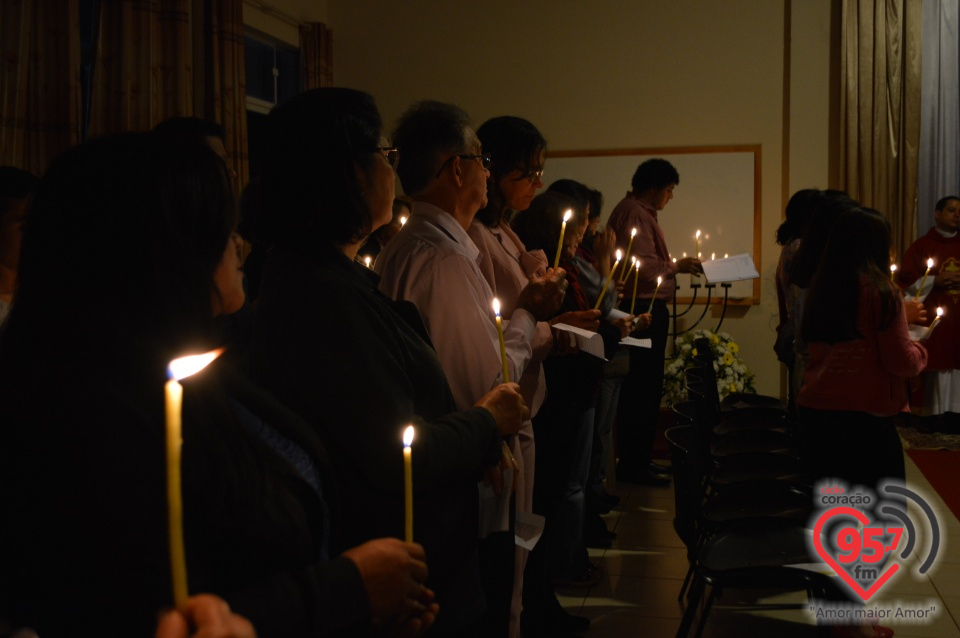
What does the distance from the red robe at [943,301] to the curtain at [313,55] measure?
4.79 metres

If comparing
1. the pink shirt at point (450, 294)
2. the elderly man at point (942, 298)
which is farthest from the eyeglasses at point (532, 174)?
the elderly man at point (942, 298)

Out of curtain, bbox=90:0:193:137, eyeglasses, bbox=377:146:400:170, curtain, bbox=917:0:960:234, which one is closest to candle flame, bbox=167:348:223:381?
eyeglasses, bbox=377:146:400:170

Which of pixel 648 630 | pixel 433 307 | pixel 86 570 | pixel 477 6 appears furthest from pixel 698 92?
pixel 86 570

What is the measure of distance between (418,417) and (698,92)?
570cm

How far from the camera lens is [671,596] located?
9.98ft

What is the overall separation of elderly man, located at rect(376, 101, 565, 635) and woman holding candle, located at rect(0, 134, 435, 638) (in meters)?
0.72

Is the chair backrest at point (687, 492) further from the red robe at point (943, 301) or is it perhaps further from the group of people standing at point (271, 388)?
the red robe at point (943, 301)

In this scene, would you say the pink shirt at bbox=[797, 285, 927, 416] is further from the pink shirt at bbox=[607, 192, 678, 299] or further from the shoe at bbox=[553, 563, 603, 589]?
the pink shirt at bbox=[607, 192, 678, 299]

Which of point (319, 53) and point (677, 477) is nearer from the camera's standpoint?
point (677, 477)

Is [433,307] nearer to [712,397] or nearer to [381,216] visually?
[381,216]

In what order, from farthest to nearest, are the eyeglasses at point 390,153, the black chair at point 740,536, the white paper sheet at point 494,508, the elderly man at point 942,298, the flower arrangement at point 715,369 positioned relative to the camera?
the elderly man at point 942,298, the flower arrangement at point 715,369, the black chair at point 740,536, the white paper sheet at point 494,508, the eyeglasses at point 390,153

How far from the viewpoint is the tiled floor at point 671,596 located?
2.75m

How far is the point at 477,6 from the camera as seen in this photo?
6.69 meters

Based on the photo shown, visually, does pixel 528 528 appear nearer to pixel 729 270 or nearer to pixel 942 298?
pixel 729 270
